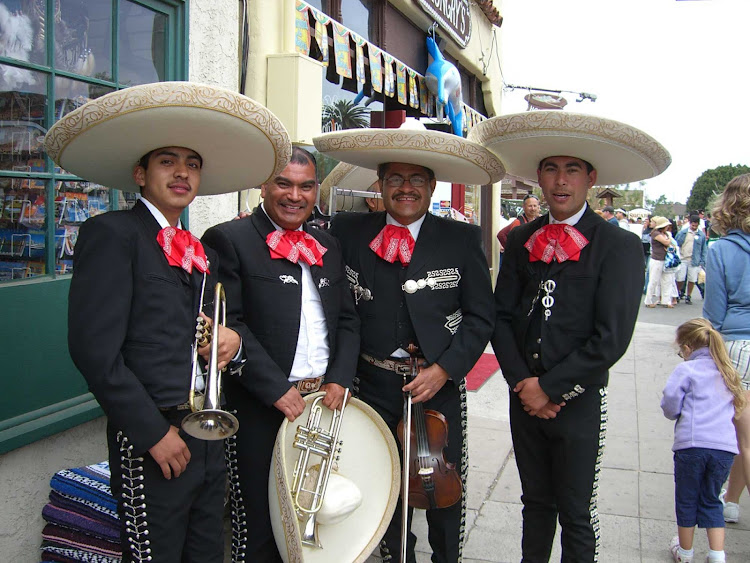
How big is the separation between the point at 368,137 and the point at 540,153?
0.85 meters

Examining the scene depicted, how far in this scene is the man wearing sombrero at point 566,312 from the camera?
2.87 metres

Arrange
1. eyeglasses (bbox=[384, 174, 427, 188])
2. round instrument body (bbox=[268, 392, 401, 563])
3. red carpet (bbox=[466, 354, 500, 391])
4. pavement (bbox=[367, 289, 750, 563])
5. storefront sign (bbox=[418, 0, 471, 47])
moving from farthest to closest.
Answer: storefront sign (bbox=[418, 0, 471, 47]) → red carpet (bbox=[466, 354, 500, 391]) → pavement (bbox=[367, 289, 750, 563]) → eyeglasses (bbox=[384, 174, 427, 188]) → round instrument body (bbox=[268, 392, 401, 563])

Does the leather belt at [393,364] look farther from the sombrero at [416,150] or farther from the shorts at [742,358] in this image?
the shorts at [742,358]

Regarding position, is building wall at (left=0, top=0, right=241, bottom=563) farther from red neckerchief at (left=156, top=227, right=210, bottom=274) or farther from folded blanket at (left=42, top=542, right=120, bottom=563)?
red neckerchief at (left=156, top=227, right=210, bottom=274)

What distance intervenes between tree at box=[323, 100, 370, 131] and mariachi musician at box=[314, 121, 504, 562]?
3638mm

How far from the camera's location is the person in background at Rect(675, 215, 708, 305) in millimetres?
13961

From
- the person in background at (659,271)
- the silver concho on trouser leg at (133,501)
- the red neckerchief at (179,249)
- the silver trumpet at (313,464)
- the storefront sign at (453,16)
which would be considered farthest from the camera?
the person in background at (659,271)

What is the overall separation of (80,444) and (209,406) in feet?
5.47

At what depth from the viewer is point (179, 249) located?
7.81 feet

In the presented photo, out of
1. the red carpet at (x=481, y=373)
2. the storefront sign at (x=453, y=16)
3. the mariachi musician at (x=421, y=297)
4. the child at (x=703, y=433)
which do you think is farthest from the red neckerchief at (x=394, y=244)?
the storefront sign at (x=453, y=16)

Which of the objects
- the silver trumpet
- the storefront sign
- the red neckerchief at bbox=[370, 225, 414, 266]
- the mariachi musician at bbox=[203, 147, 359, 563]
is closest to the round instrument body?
the silver trumpet

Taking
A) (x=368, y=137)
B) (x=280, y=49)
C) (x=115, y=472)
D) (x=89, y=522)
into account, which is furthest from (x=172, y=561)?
(x=280, y=49)

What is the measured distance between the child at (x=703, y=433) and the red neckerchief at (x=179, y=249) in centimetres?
282

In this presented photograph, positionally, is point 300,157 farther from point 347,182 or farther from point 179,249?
point 347,182
